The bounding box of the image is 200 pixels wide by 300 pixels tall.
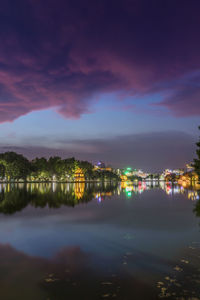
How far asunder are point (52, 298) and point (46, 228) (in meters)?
12.5

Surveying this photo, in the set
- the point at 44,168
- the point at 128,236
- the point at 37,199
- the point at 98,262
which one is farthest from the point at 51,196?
the point at 44,168

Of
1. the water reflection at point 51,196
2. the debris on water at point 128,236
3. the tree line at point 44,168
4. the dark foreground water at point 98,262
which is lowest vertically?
the water reflection at point 51,196

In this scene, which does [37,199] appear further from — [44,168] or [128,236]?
[44,168]

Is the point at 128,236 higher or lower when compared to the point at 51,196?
higher

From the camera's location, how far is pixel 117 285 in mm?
9469

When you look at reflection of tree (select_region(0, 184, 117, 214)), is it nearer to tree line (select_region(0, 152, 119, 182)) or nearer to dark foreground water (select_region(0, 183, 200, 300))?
dark foreground water (select_region(0, 183, 200, 300))

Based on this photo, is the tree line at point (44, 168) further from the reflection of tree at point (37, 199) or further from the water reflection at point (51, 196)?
A: the reflection of tree at point (37, 199)

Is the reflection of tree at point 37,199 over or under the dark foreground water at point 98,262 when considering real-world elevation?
under

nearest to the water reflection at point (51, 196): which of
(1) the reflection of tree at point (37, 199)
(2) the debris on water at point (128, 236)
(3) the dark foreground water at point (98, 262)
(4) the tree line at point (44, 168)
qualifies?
(1) the reflection of tree at point (37, 199)

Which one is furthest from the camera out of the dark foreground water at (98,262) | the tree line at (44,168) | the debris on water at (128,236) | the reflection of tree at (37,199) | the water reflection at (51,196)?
the tree line at (44,168)

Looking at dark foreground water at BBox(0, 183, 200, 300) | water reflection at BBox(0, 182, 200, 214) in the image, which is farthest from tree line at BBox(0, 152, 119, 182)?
dark foreground water at BBox(0, 183, 200, 300)

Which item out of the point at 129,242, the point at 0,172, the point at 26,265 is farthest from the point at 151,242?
the point at 0,172

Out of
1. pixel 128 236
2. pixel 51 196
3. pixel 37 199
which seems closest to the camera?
pixel 128 236

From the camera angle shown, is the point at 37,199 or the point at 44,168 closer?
the point at 37,199
